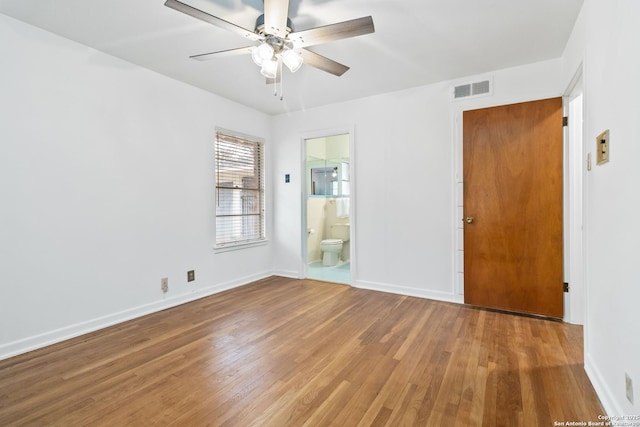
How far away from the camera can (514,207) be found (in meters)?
2.98

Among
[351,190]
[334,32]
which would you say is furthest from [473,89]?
[334,32]

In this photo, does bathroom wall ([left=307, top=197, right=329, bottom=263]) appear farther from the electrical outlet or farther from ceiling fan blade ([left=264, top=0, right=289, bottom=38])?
the electrical outlet

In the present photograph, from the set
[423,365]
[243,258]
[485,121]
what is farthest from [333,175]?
[423,365]

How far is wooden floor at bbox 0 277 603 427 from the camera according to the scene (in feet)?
5.20

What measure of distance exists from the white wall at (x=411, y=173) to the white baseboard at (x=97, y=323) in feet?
6.48

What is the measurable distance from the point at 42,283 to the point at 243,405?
1.97 m

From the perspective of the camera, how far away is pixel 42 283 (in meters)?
2.38

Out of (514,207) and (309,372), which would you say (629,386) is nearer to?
(309,372)

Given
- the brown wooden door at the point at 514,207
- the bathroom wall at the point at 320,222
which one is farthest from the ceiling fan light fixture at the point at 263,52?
the bathroom wall at the point at 320,222

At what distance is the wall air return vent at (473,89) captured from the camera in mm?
3195

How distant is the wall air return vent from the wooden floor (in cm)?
229

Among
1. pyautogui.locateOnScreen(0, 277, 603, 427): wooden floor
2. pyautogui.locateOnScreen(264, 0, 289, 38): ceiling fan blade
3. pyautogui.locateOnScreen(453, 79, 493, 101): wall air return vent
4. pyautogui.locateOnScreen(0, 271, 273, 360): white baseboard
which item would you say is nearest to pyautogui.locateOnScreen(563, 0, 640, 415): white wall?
pyautogui.locateOnScreen(0, 277, 603, 427): wooden floor

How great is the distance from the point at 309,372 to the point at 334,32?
2.18 metres

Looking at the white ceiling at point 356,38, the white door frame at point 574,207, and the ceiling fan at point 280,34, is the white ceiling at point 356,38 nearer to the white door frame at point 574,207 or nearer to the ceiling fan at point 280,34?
the ceiling fan at point 280,34
